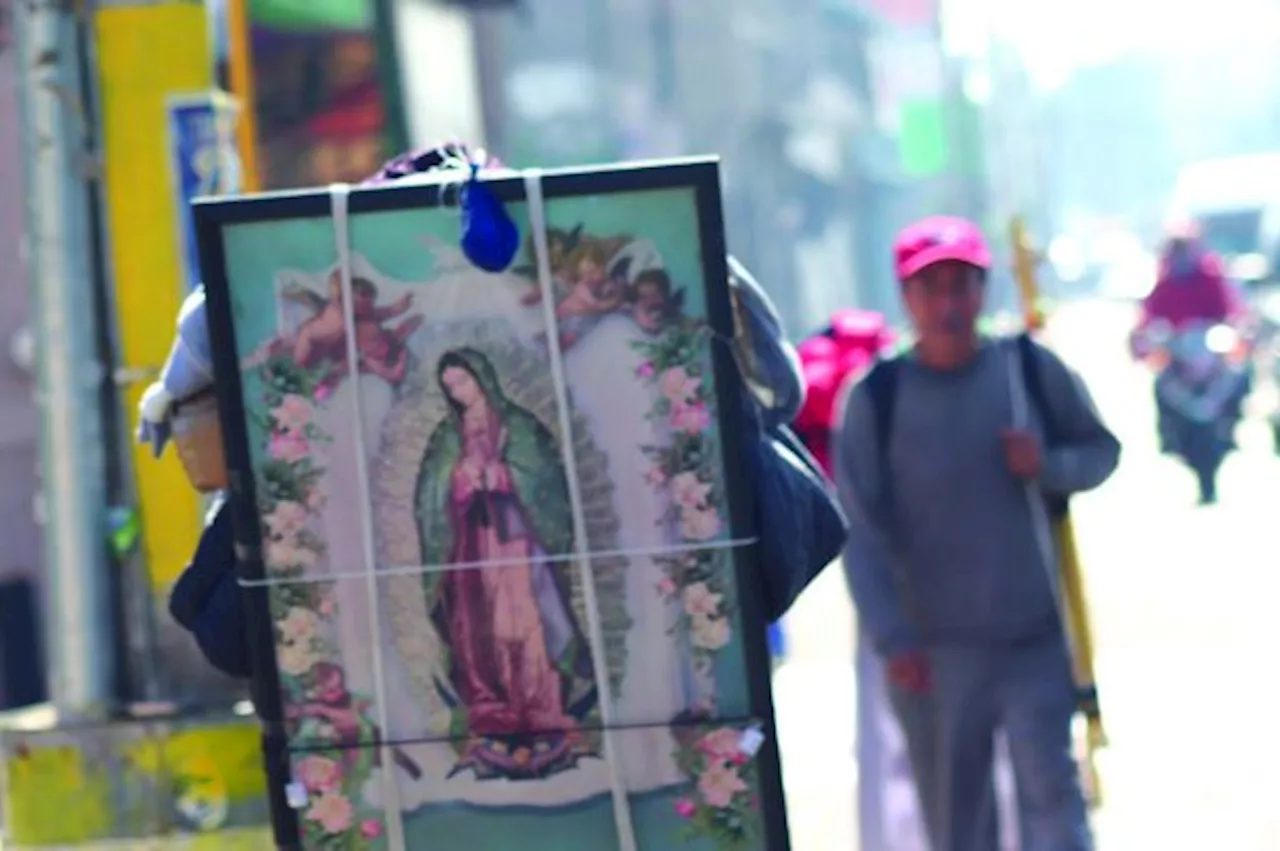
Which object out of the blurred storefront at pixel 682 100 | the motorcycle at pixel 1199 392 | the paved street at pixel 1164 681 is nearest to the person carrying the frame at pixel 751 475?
the paved street at pixel 1164 681

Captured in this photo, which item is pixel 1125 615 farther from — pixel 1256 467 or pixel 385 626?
pixel 385 626

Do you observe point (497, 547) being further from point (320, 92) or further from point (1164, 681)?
point (320, 92)

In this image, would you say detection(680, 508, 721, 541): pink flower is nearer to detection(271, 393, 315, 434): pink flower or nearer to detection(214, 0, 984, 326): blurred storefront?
detection(271, 393, 315, 434): pink flower

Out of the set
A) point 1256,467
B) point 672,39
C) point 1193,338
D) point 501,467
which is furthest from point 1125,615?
point 672,39

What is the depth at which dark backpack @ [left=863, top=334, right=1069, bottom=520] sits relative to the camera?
263 inches

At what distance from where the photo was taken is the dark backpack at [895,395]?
6684 millimetres

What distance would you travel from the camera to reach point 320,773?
4.20 m

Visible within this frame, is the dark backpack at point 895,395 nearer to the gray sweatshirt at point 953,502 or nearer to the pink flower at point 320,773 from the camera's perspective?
the gray sweatshirt at point 953,502

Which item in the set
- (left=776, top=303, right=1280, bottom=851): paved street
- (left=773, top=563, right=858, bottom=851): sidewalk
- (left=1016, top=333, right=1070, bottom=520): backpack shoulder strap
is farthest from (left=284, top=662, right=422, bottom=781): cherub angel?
(left=776, top=303, right=1280, bottom=851): paved street

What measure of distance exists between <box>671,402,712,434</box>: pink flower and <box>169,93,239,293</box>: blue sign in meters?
3.71

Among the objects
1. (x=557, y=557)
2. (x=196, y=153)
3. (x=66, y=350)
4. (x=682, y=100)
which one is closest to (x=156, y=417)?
(x=557, y=557)

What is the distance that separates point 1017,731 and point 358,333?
9.43 ft

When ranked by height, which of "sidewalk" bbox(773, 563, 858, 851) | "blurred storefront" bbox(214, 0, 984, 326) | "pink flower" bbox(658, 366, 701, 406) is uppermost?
"blurred storefront" bbox(214, 0, 984, 326)

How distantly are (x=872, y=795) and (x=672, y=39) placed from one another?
1244 inches
